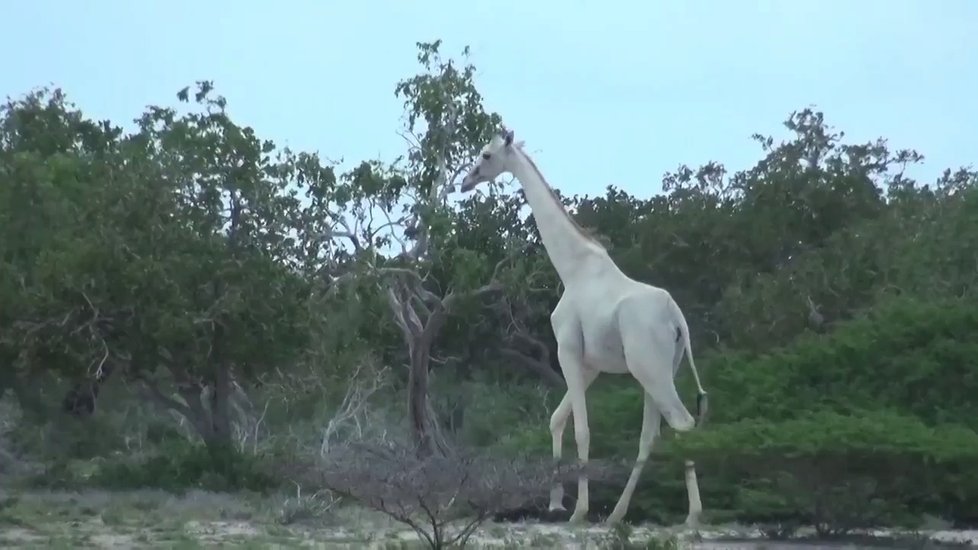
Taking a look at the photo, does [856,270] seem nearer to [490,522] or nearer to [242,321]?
[242,321]

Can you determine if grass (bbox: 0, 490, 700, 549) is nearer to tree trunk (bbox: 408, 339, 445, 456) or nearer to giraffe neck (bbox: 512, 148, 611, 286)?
giraffe neck (bbox: 512, 148, 611, 286)

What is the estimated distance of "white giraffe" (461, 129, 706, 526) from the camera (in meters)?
16.0

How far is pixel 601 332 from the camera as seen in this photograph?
53.2 ft

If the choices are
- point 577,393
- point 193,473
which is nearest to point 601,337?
point 577,393

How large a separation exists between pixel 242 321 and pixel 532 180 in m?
9.73

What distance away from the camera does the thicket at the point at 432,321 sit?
16.6 metres

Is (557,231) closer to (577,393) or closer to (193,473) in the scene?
(577,393)

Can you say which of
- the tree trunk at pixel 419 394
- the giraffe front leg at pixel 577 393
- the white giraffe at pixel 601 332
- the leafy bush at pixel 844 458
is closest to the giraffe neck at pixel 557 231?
the white giraffe at pixel 601 332

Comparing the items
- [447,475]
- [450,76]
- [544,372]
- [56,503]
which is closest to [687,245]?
[544,372]

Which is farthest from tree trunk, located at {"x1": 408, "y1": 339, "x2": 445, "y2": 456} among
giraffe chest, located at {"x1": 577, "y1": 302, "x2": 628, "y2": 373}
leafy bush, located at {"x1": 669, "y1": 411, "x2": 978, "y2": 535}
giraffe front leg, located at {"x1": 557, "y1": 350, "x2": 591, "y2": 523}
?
leafy bush, located at {"x1": 669, "y1": 411, "x2": 978, "y2": 535}

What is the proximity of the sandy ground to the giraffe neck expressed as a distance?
2850mm

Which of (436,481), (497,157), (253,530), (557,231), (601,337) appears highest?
(497,157)

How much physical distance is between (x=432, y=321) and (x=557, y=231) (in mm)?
10758

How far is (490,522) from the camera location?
706 inches
